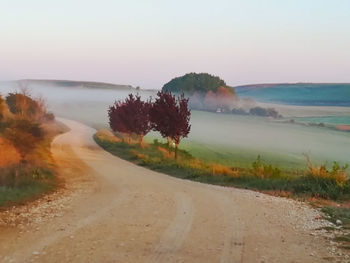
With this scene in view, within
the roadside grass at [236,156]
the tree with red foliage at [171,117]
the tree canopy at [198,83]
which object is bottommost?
the roadside grass at [236,156]

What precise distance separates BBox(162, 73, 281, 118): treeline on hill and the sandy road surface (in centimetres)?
10075

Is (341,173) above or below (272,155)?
above

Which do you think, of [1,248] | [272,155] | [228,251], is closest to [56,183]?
[1,248]

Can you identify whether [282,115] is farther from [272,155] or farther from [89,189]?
[89,189]

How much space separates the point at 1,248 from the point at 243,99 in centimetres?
12803

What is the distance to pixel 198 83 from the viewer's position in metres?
138

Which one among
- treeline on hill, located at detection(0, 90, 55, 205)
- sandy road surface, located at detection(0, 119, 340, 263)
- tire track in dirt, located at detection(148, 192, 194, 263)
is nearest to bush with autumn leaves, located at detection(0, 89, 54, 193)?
treeline on hill, located at detection(0, 90, 55, 205)

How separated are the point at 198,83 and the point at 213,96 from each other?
10.2 metres

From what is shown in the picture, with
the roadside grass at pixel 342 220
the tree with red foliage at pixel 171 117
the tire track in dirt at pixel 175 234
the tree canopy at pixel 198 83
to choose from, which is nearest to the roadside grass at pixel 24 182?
the tire track in dirt at pixel 175 234

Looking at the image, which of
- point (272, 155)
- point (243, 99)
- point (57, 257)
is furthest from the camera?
point (243, 99)

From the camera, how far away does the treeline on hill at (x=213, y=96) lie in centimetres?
12147

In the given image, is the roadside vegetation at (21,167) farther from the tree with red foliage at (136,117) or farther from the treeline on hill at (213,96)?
the treeline on hill at (213,96)

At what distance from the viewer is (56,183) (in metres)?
18.8

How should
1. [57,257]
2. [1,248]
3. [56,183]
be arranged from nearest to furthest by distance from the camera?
[57,257]
[1,248]
[56,183]
